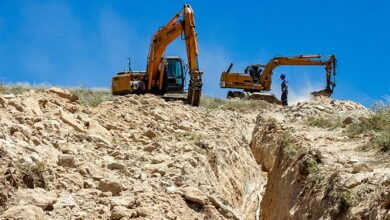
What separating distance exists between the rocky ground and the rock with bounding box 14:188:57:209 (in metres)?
0.01

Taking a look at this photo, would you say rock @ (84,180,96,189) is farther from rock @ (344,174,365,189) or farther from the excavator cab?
the excavator cab

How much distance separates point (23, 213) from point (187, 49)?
47.8 ft

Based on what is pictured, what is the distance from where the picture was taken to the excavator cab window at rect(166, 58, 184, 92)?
21.6 m

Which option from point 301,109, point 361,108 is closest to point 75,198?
point 301,109

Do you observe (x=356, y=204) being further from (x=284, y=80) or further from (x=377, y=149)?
(x=284, y=80)

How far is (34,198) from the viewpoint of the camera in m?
5.58

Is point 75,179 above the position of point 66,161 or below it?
below

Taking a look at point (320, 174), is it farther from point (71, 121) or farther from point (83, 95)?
point (83, 95)

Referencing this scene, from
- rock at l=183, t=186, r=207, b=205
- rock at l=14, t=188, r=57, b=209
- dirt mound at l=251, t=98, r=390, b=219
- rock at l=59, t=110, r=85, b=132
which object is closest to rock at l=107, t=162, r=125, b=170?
rock at l=183, t=186, r=207, b=205

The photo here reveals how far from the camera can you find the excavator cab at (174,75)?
21.6m

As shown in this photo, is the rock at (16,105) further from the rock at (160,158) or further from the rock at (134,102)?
the rock at (134,102)

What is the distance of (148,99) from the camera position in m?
16.0

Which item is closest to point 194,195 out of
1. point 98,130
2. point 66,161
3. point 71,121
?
point 66,161

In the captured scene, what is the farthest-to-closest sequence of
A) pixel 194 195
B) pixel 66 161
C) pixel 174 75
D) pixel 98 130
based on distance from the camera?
pixel 174 75
pixel 98 130
pixel 66 161
pixel 194 195
